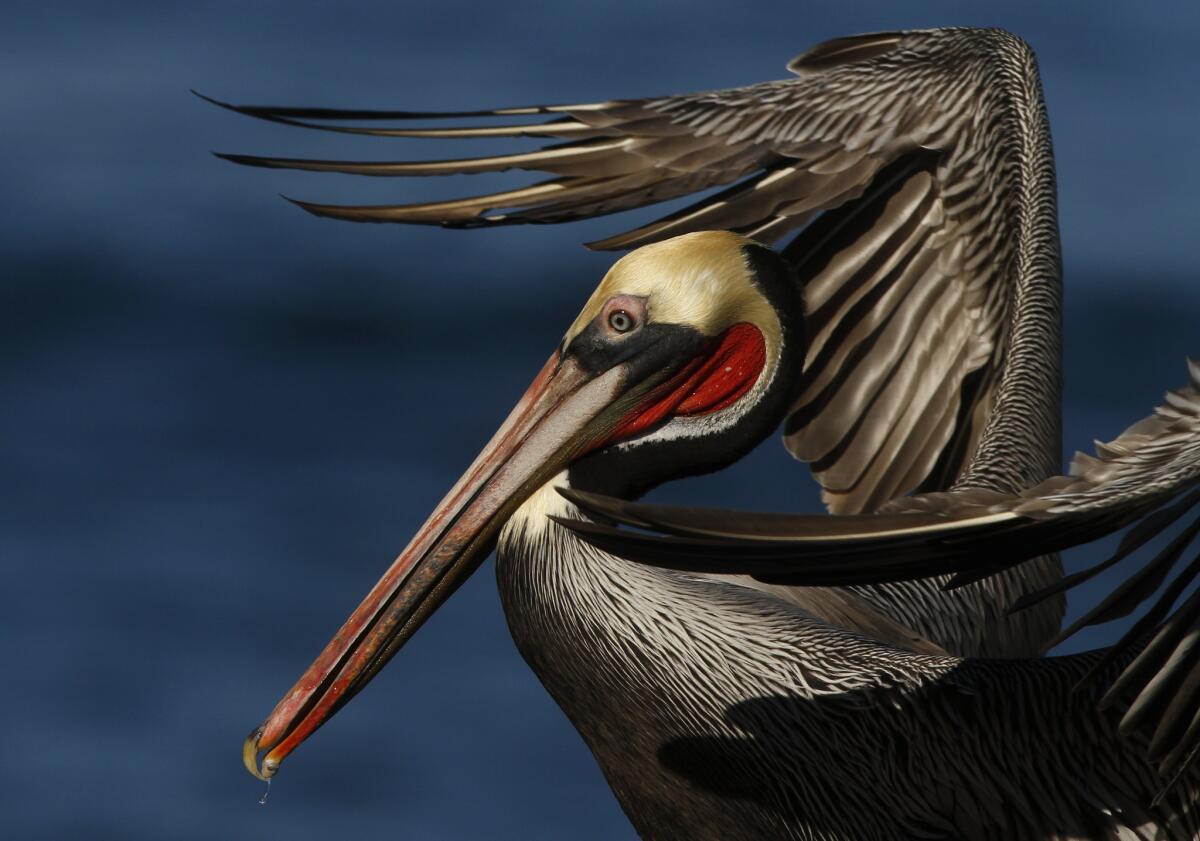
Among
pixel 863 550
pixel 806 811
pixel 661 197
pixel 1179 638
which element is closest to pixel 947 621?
pixel 806 811

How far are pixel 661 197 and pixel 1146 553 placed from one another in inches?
172

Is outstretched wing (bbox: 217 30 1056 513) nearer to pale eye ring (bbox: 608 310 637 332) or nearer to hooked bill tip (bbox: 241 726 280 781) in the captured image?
pale eye ring (bbox: 608 310 637 332)

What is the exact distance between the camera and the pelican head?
4.61m

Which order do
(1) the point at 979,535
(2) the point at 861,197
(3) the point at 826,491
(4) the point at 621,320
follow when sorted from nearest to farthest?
(1) the point at 979,535, (4) the point at 621,320, (2) the point at 861,197, (3) the point at 826,491

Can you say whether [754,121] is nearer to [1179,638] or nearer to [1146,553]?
[1179,638]

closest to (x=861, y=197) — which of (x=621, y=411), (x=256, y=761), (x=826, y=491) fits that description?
(x=826, y=491)

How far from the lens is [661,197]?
536 centimetres

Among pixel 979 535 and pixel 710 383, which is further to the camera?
pixel 710 383

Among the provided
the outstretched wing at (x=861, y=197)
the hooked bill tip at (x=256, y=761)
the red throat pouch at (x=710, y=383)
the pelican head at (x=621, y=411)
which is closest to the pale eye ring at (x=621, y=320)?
the pelican head at (x=621, y=411)

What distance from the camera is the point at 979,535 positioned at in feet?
10.7

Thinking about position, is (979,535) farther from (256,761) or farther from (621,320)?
(256,761)

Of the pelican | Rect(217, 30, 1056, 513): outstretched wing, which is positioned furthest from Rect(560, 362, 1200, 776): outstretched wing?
Rect(217, 30, 1056, 513): outstretched wing

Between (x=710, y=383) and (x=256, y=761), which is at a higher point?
(x=710, y=383)

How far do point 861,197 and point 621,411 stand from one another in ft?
4.55
